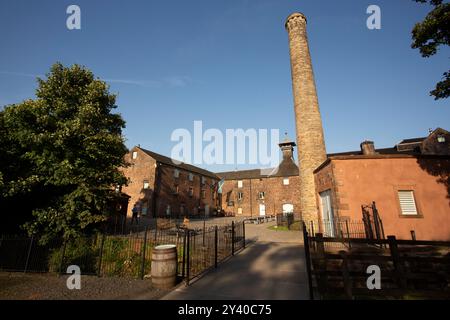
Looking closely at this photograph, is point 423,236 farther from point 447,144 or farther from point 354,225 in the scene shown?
point 447,144

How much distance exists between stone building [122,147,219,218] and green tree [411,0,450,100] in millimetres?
27150

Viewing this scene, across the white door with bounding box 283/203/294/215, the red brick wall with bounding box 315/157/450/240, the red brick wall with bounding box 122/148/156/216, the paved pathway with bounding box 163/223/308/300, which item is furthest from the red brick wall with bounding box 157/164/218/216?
the red brick wall with bounding box 315/157/450/240

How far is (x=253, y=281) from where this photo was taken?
6.67 m

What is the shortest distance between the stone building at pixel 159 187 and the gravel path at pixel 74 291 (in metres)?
19.6

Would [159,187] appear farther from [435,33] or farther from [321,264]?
[435,33]

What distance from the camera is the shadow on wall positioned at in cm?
1166

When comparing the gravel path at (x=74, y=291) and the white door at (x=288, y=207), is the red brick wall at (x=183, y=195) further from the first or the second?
the gravel path at (x=74, y=291)

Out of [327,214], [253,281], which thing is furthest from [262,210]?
[253,281]

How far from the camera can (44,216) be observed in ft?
36.9

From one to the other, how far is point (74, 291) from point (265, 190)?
35.0 m

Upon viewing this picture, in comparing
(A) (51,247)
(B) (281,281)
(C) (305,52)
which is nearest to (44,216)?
(A) (51,247)

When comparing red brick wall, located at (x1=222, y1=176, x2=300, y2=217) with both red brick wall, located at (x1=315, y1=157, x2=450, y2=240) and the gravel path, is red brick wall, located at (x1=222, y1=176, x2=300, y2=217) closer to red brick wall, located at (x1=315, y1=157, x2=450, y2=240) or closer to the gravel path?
red brick wall, located at (x1=315, y1=157, x2=450, y2=240)

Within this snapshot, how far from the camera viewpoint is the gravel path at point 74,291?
20.1 feet
